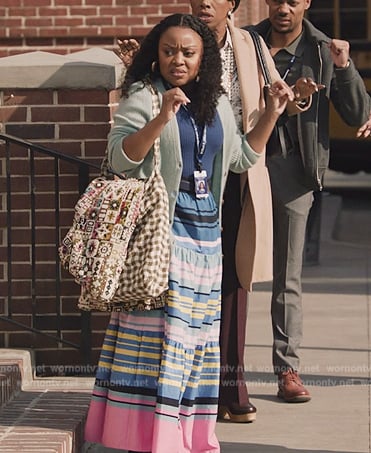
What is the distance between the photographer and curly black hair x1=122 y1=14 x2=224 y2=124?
5.29 meters

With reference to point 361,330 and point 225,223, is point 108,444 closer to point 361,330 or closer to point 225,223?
point 225,223

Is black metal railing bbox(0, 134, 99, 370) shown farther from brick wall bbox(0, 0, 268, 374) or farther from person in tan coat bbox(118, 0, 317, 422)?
→ person in tan coat bbox(118, 0, 317, 422)

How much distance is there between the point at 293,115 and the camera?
6555 millimetres

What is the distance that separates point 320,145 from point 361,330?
2310 mm

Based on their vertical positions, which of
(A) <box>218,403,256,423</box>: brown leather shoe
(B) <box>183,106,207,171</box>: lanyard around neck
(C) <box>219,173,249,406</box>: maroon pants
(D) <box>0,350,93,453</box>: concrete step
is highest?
(B) <box>183,106,207,171</box>: lanyard around neck

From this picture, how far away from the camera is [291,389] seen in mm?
6766

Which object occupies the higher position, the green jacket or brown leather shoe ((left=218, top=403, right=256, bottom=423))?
the green jacket

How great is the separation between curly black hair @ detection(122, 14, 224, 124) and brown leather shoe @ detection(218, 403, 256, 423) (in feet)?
5.18

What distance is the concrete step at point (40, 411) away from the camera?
5.36 metres

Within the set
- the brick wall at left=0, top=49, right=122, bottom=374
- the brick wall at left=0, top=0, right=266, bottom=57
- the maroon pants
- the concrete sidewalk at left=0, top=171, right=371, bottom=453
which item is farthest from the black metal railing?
the brick wall at left=0, top=0, right=266, bottom=57

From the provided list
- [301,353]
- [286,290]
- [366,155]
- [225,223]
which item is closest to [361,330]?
[301,353]

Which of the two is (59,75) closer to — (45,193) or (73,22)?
(45,193)

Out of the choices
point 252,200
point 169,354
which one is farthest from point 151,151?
point 252,200

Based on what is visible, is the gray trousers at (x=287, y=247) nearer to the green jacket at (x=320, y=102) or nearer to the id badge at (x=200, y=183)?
the green jacket at (x=320, y=102)
